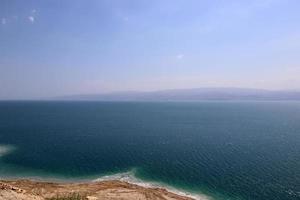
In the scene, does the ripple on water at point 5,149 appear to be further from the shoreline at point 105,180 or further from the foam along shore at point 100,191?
the foam along shore at point 100,191

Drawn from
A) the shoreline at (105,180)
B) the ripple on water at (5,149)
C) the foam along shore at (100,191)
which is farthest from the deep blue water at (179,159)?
the foam along shore at (100,191)

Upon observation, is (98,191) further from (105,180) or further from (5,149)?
(5,149)

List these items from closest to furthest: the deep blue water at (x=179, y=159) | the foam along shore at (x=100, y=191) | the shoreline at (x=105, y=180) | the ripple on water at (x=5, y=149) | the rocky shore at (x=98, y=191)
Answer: the rocky shore at (x=98, y=191) → the foam along shore at (x=100, y=191) → the shoreline at (x=105, y=180) → the deep blue water at (x=179, y=159) → the ripple on water at (x=5, y=149)

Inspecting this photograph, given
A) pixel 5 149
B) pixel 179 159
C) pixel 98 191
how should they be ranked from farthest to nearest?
1. pixel 5 149
2. pixel 179 159
3. pixel 98 191

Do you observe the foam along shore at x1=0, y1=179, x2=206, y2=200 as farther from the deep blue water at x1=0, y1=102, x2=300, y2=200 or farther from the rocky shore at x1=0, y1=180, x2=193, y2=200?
the deep blue water at x1=0, y1=102, x2=300, y2=200

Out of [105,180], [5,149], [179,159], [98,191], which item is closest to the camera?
[98,191]

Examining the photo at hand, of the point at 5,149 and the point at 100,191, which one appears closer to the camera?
the point at 100,191

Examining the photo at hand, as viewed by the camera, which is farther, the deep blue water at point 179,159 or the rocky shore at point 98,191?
the deep blue water at point 179,159

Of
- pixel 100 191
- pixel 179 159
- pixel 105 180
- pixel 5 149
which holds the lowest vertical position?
pixel 105 180

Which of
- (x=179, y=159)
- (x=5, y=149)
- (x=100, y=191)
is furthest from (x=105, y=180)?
(x=5, y=149)

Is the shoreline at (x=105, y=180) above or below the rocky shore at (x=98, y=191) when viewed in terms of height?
below

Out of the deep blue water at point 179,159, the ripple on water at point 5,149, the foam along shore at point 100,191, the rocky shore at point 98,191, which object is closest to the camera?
the rocky shore at point 98,191

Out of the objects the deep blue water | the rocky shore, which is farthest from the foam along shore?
the deep blue water
